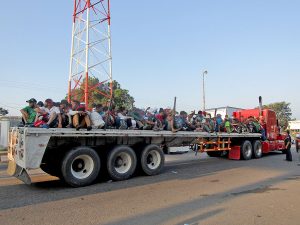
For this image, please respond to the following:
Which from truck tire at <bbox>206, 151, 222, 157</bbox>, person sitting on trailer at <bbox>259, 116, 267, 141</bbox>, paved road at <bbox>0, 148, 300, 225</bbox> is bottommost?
paved road at <bbox>0, 148, 300, 225</bbox>

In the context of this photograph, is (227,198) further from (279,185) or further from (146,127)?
(146,127)

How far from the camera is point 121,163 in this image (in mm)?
9664

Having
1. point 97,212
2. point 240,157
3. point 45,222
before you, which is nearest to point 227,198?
point 97,212

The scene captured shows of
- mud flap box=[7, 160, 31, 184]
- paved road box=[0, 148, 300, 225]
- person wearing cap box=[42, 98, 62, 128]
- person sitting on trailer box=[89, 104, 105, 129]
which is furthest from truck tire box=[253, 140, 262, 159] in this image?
mud flap box=[7, 160, 31, 184]

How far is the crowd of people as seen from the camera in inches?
336

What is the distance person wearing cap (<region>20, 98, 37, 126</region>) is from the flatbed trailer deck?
0.44m

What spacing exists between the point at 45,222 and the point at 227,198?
3.97 metres

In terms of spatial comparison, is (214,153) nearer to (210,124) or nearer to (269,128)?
(210,124)

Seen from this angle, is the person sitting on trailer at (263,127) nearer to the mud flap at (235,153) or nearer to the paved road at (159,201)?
the mud flap at (235,153)

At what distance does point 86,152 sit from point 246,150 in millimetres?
9785

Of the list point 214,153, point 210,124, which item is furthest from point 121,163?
point 214,153

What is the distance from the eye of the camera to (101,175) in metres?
9.77

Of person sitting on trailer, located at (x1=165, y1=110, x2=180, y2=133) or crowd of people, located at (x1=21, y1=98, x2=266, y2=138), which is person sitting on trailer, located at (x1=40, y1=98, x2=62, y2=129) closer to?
crowd of people, located at (x1=21, y1=98, x2=266, y2=138)

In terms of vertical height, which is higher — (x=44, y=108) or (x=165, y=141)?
(x=44, y=108)
